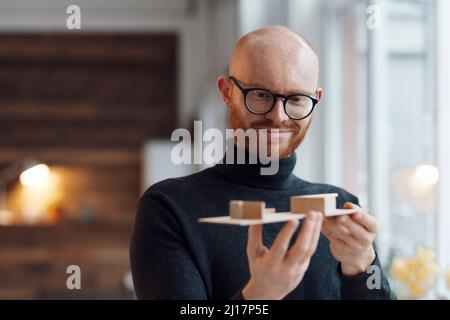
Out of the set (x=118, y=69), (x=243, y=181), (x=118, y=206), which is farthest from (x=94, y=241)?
(x=243, y=181)

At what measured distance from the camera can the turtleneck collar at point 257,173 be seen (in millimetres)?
904

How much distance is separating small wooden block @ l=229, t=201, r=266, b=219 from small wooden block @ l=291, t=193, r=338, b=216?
0.04 metres

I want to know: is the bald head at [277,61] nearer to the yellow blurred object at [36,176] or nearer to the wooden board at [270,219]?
the wooden board at [270,219]

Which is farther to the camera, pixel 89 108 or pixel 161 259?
pixel 89 108

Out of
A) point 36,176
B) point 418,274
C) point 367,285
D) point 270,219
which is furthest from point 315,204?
point 36,176

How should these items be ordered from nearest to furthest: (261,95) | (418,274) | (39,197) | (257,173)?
(261,95), (257,173), (418,274), (39,197)

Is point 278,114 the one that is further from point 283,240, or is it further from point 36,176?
point 36,176

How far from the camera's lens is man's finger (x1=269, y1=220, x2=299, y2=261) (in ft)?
2.33

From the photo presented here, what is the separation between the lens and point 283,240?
2.33 ft

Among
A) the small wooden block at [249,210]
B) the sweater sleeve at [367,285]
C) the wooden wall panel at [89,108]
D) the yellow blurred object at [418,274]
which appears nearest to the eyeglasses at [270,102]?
the small wooden block at [249,210]

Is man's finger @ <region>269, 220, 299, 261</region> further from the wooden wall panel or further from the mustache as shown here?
the wooden wall panel

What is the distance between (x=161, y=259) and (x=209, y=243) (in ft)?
0.21

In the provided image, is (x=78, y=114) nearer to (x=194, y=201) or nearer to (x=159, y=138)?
(x=159, y=138)

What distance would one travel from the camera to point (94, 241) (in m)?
6.11
